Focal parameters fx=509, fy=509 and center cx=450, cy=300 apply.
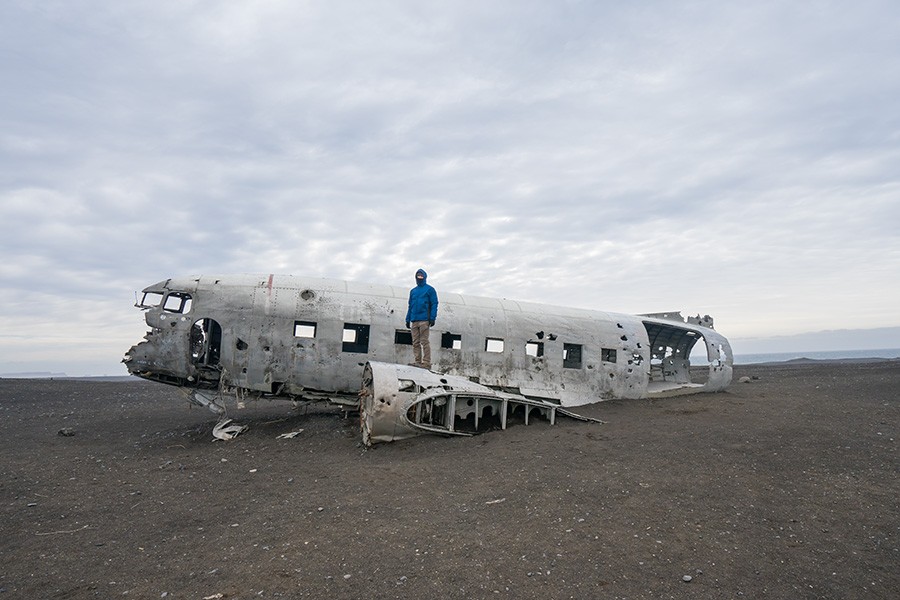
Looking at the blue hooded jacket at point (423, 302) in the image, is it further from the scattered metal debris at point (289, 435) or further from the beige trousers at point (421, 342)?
the scattered metal debris at point (289, 435)

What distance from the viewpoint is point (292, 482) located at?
9.79 metres

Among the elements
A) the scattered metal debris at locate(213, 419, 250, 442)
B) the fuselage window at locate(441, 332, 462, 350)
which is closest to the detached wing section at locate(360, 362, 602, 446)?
the fuselage window at locate(441, 332, 462, 350)

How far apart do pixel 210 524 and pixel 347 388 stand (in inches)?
258

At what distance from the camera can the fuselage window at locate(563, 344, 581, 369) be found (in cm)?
1650

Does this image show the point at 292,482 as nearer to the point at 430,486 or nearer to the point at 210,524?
the point at 210,524

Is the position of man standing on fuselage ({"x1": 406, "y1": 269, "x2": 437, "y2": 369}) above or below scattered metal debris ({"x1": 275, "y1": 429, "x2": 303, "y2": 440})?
above

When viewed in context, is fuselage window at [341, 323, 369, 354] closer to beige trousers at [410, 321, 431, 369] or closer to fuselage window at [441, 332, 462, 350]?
beige trousers at [410, 321, 431, 369]

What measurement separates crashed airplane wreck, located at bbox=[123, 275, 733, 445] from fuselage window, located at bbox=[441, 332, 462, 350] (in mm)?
30

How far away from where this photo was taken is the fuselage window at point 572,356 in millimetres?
16500

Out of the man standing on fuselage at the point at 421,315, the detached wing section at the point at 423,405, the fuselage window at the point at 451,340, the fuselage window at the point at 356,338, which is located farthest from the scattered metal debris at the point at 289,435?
the fuselage window at the point at 451,340

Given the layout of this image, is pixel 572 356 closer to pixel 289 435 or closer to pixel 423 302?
pixel 423 302

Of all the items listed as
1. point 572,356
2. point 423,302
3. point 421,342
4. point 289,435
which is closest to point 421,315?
point 423,302

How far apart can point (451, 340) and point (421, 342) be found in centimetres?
141

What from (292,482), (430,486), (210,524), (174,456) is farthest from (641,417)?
(174,456)
